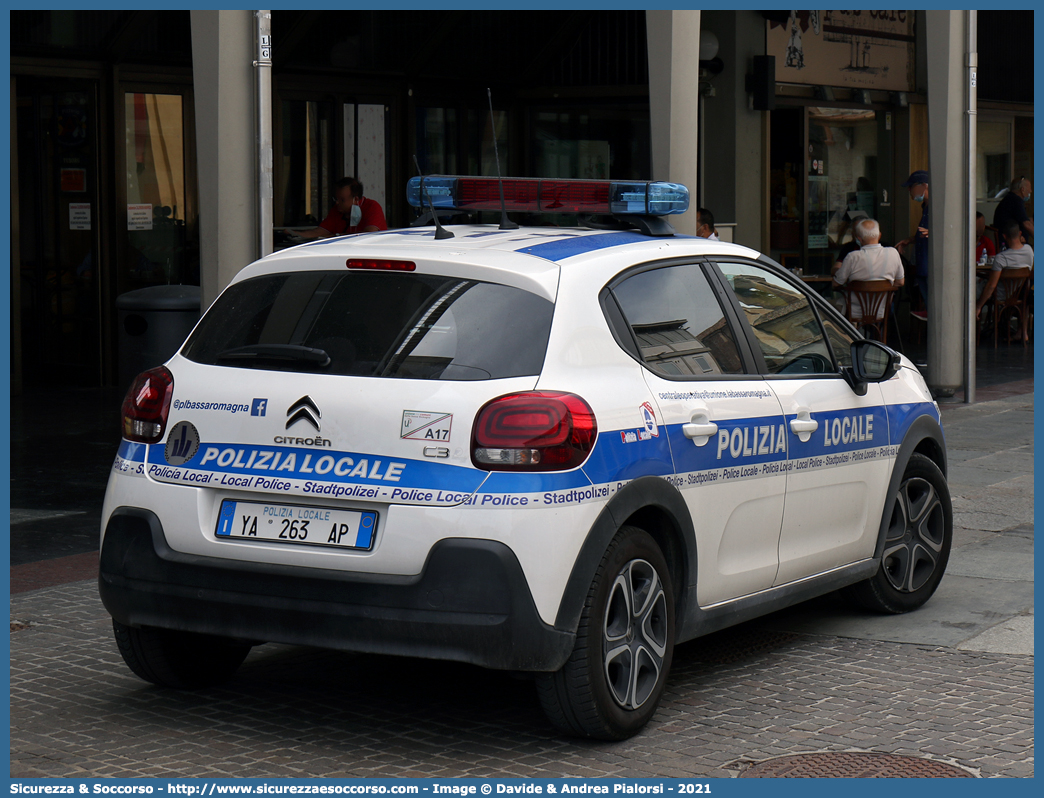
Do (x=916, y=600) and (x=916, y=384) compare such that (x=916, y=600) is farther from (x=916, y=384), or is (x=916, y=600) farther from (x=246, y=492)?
(x=246, y=492)

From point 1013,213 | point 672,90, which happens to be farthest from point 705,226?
point 1013,213

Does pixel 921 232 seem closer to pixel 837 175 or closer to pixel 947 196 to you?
pixel 837 175

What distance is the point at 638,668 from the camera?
4797mm

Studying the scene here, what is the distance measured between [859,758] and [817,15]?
52.2ft

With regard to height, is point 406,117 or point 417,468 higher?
point 406,117

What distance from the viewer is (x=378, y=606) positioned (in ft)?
14.5

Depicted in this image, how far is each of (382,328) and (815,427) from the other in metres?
1.87

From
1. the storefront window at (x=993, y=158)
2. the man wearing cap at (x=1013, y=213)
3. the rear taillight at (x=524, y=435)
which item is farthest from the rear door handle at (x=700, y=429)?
the storefront window at (x=993, y=158)

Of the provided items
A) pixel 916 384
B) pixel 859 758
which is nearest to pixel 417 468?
pixel 859 758

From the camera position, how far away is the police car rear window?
15.0ft

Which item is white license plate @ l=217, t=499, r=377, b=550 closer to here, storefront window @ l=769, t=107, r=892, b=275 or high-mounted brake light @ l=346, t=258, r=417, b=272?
high-mounted brake light @ l=346, t=258, r=417, b=272

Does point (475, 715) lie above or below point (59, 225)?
below

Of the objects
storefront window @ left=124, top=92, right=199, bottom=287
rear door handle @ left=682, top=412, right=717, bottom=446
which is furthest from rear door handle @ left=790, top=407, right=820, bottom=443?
storefront window @ left=124, top=92, right=199, bottom=287

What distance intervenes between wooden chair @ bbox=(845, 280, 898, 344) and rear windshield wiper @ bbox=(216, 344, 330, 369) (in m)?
11.1
